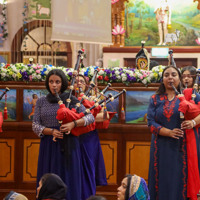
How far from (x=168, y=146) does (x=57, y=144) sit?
1.03 metres

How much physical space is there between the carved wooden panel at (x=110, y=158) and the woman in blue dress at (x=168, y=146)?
1312mm

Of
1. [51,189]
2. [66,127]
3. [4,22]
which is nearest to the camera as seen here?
[51,189]

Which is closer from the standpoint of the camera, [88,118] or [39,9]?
[88,118]

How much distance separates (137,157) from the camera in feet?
18.4

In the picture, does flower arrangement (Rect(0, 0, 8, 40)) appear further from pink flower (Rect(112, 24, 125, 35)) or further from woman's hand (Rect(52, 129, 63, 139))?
woman's hand (Rect(52, 129, 63, 139))

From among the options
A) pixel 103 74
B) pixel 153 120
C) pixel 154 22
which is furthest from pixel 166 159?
pixel 154 22

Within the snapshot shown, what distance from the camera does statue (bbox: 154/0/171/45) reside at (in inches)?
464

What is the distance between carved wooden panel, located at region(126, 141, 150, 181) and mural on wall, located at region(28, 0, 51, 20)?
6556 mm

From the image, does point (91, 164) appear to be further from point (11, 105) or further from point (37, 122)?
point (11, 105)

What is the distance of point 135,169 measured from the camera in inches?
221

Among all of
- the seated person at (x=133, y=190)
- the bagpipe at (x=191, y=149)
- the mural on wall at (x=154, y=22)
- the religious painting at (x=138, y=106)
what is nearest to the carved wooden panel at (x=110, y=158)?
the religious painting at (x=138, y=106)


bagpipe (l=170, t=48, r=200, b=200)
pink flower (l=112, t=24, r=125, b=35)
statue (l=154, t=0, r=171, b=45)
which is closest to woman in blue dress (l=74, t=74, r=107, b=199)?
bagpipe (l=170, t=48, r=200, b=200)

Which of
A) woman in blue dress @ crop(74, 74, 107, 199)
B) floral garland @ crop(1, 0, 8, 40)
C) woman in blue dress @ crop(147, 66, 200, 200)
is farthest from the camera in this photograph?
floral garland @ crop(1, 0, 8, 40)

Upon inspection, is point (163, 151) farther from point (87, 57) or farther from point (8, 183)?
point (87, 57)
